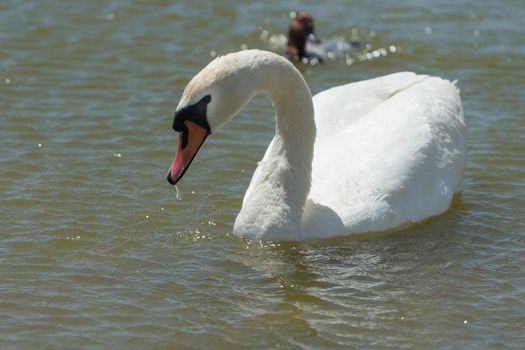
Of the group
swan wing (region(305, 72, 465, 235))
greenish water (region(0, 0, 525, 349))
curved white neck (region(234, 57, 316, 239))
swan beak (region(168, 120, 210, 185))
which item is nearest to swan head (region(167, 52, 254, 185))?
swan beak (region(168, 120, 210, 185))

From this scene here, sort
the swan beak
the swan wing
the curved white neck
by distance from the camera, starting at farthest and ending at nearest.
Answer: the swan wing
the curved white neck
the swan beak

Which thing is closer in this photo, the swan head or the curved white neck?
the swan head

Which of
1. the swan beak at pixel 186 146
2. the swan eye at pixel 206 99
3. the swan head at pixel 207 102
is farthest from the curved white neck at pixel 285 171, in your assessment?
the swan beak at pixel 186 146

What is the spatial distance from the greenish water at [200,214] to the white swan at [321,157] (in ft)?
0.76

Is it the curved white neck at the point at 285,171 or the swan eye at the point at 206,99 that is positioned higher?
the swan eye at the point at 206,99

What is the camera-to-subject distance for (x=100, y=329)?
7344mm

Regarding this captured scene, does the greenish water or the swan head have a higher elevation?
the swan head

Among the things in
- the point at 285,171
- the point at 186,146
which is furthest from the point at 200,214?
the point at 186,146

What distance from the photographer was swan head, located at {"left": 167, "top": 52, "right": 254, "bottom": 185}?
311 inches

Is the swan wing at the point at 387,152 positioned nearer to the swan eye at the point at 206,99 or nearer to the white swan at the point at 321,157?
the white swan at the point at 321,157

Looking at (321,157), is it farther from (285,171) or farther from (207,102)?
(207,102)

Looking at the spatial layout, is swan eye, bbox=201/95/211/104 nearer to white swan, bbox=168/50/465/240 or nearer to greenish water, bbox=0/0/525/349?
white swan, bbox=168/50/465/240

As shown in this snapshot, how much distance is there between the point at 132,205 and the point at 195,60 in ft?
14.3

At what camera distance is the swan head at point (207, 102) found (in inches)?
Result: 311
